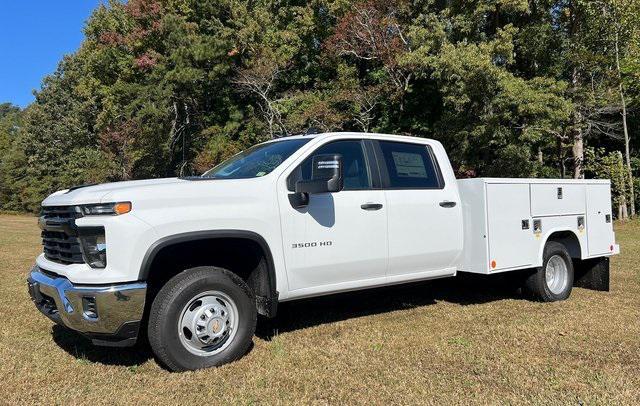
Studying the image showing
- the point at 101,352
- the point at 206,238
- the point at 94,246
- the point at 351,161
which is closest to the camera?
the point at 94,246

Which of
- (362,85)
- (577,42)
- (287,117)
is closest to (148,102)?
(287,117)

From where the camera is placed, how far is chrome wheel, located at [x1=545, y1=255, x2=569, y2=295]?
729cm

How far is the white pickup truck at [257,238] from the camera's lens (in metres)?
4.25

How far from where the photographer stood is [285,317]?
21.4 ft

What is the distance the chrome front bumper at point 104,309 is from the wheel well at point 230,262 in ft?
1.29

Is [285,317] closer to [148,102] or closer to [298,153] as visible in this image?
[298,153]

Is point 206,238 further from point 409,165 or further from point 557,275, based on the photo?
point 557,275

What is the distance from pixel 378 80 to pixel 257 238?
74.9ft

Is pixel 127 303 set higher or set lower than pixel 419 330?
higher

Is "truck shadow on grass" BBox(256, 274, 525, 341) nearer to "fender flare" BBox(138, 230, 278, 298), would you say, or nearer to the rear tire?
the rear tire

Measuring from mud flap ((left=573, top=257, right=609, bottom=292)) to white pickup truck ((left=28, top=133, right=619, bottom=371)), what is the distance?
1846 mm

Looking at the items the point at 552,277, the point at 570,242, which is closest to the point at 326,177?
the point at 552,277

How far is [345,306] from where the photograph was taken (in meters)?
7.04

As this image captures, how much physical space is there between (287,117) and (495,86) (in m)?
10.6
